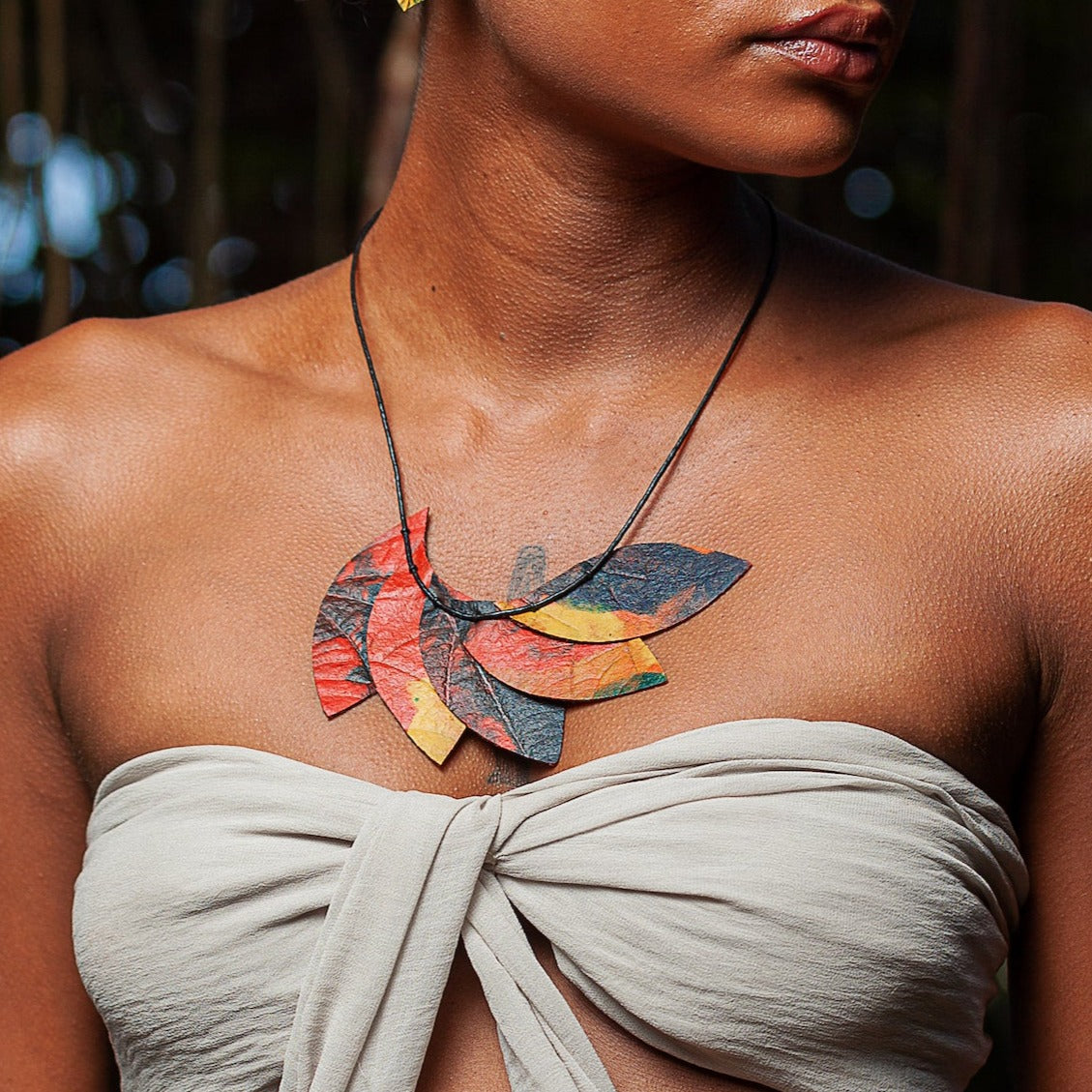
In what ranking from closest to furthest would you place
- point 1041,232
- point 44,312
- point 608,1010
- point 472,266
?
point 608,1010
point 472,266
point 44,312
point 1041,232

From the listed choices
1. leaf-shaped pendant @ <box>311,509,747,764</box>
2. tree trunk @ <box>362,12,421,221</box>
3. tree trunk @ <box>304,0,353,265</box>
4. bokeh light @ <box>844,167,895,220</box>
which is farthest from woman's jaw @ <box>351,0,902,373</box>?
bokeh light @ <box>844,167,895,220</box>

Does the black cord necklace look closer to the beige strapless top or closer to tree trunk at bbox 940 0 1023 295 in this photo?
the beige strapless top

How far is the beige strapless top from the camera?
4.03ft

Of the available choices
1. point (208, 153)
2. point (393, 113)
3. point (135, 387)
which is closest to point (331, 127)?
point (208, 153)

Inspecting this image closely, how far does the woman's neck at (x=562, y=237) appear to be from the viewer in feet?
4.79

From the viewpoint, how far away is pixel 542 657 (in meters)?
1.33

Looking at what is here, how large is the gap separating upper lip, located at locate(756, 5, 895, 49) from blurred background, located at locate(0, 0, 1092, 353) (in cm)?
120

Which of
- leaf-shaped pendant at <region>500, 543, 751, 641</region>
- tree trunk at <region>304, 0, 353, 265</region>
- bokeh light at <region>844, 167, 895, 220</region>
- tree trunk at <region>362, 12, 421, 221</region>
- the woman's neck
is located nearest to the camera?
leaf-shaped pendant at <region>500, 543, 751, 641</region>

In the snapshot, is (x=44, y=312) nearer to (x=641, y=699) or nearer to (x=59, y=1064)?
(x=59, y=1064)

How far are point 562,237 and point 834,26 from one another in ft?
1.06

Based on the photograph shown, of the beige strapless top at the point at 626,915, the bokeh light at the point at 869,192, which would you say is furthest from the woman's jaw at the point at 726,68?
the bokeh light at the point at 869,192

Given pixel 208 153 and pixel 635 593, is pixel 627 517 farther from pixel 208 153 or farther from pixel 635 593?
pixel 208 153

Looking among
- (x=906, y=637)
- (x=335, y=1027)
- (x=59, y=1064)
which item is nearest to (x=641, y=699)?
(x=906, y=637)

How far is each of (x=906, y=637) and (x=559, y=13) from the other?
0.58 m
